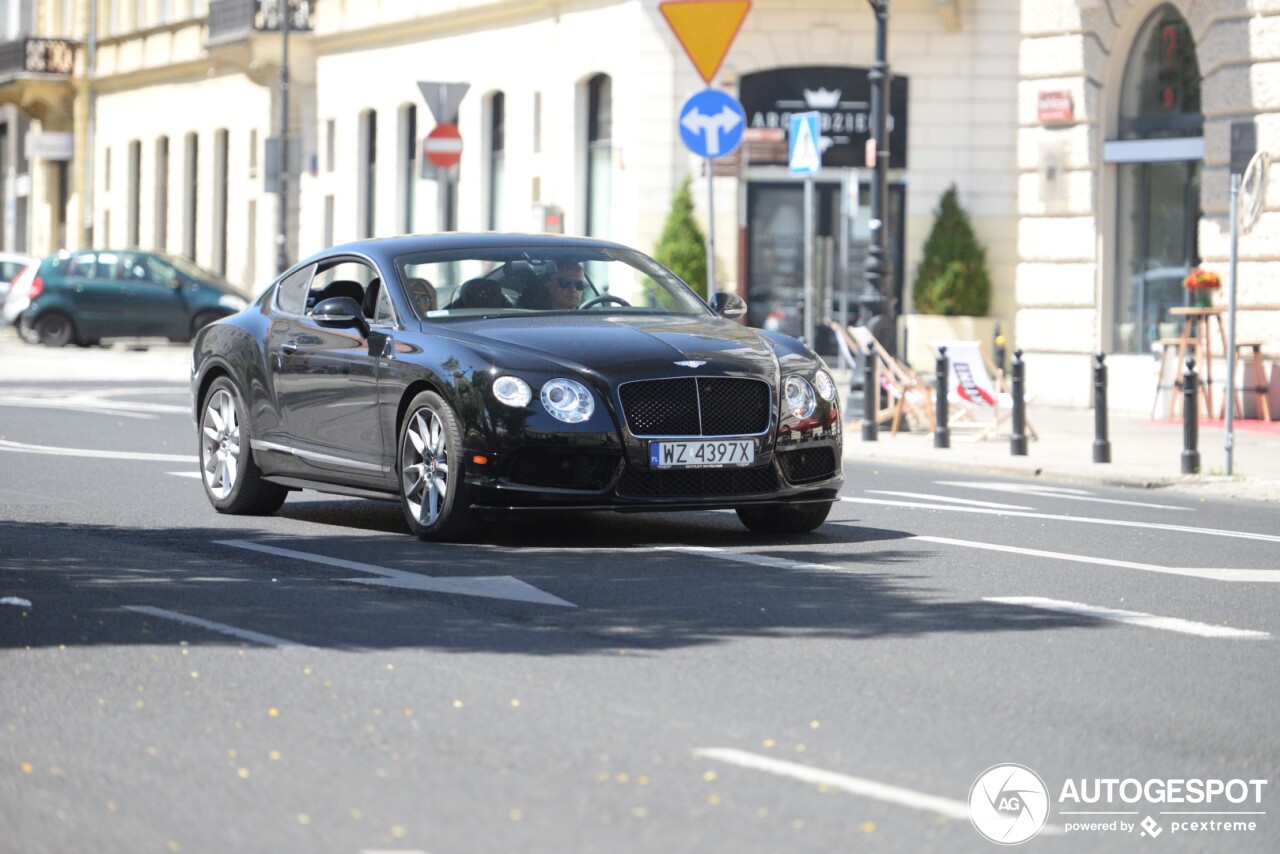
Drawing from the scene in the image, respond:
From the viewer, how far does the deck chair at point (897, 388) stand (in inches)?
877

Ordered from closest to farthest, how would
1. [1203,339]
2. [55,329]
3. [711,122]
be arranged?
[711,122] < [1203,339] < [55,329]

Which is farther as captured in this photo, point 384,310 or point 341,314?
point 384,310

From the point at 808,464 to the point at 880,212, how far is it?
1149 cm

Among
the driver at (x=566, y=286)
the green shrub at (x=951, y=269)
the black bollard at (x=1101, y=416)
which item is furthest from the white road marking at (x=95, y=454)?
the green shrub at (x=951, y=269)

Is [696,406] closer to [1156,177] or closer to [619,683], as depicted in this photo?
A: [619,683]

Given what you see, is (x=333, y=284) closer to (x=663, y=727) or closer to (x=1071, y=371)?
(x=663, y=727)

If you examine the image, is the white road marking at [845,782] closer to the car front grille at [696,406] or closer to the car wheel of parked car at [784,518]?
the car front grille at [696,406]

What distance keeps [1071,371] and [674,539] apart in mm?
15660

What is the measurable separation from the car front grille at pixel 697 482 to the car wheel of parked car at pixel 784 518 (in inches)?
23.7

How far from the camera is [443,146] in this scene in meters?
26.9

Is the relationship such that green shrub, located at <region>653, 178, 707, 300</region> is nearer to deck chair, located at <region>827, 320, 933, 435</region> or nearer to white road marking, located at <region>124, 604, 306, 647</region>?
deck chair, located at <region>827, 320, 933, 435</region>

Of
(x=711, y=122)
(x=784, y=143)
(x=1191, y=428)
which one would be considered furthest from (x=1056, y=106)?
(x=1191, y=428)

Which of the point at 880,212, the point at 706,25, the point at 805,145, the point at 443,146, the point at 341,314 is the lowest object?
the point at 341,314

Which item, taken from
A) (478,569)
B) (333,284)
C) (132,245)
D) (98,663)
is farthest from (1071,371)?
(132,245)
